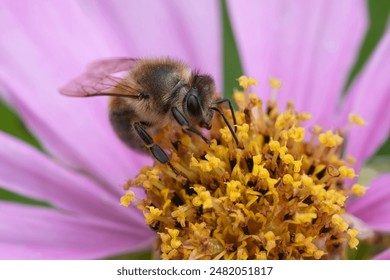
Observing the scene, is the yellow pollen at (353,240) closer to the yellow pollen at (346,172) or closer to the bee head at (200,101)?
the yellow pollen at (346,172)

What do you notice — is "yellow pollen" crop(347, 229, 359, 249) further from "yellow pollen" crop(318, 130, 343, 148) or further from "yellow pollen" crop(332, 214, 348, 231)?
"yellow pollen" crop(318, 130, 343, 148)

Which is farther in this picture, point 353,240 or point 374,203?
point 374,203

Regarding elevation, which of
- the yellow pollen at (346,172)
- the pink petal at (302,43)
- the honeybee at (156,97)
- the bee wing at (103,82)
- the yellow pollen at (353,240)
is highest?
the pink petal at (302,43)

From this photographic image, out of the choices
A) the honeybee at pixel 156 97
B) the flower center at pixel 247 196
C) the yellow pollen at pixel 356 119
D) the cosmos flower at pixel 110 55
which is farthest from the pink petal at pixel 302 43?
the honeybee at pixel 156 97

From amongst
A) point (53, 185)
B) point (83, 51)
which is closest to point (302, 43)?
point (83, 51)

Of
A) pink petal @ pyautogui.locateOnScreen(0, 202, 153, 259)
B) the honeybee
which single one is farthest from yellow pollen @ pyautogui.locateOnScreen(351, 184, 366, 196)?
pink petal @ pyautogui.locateOnScreen(0, 202, 153, 259)

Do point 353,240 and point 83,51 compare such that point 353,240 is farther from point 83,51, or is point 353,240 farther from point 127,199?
point 83,51

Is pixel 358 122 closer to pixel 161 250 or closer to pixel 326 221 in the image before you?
pixel 326 221
